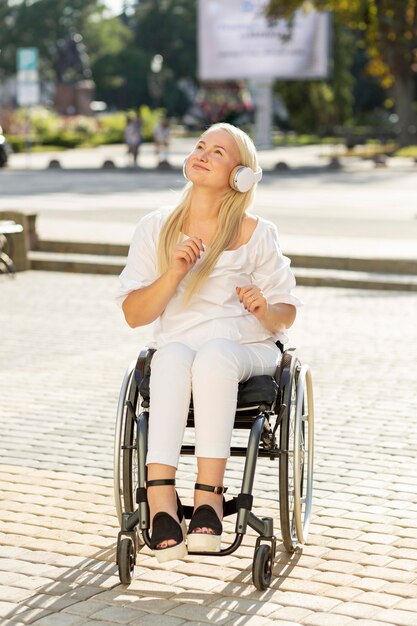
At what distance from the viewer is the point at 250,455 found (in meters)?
4.50

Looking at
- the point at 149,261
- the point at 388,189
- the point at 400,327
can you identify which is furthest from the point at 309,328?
the point at 388,189

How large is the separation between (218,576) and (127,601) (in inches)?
16.2

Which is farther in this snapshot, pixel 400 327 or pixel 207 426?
pixel 400 327

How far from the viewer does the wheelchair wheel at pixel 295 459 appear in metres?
4.66

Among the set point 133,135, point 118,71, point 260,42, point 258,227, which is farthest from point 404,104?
point 118,71

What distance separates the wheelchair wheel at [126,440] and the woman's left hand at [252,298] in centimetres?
47

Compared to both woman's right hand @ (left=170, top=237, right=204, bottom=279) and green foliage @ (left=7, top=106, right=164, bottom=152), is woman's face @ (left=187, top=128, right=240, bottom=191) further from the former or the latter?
green foliage @ (left=7, top=106, right=164, bottom=152)

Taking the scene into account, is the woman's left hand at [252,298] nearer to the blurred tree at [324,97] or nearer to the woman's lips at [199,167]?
the woman's lips at [199,167]

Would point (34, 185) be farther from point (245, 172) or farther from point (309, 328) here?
point (245, 172)

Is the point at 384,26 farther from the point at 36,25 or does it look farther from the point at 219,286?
the point at 36,25

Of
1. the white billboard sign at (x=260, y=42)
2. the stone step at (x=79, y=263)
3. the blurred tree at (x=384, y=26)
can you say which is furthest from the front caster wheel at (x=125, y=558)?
the white billboard sign at (x=260, y=42)

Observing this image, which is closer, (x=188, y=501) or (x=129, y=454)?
(x=129, y=454)

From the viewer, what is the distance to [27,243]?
51.9ft

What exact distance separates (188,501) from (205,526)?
1.26 metres
